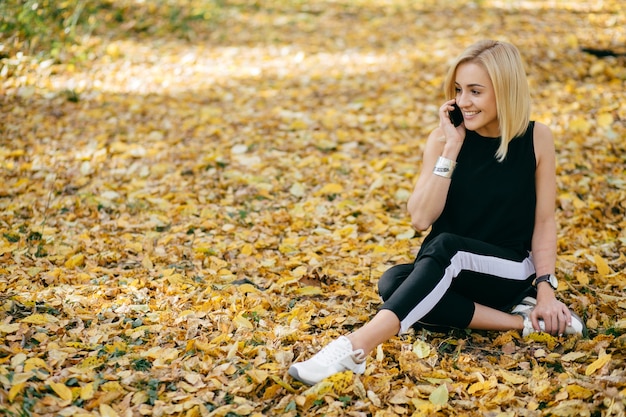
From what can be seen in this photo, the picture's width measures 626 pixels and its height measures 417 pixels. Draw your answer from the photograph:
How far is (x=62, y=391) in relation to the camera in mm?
2291

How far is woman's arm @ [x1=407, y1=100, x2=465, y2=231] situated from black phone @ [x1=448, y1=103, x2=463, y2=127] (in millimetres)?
18

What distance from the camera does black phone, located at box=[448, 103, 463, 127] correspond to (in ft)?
9.42

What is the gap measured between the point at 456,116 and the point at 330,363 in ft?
4.34

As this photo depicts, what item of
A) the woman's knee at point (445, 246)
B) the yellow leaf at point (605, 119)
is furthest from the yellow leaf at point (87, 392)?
the yellow leaf at point (605, 119)

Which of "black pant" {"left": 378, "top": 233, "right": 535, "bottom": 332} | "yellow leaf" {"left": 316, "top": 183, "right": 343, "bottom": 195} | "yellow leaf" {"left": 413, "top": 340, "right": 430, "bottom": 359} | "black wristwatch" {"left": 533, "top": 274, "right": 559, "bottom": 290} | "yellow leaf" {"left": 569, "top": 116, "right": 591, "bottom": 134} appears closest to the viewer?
"black pant" {"left": 378, "top": 233, "right": 535, "bottom": 332}

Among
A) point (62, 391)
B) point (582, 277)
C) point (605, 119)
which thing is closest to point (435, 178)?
point (582, 277)

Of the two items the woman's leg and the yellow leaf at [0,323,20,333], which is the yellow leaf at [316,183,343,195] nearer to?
the woman's leg

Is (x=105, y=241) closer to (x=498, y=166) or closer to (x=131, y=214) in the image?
(x=131, y=214)

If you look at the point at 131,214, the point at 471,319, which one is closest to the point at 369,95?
the point at 131,214

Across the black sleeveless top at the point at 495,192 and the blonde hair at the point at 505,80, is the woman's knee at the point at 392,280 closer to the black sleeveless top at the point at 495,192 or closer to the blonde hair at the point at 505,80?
the black sleeveless top at the point at 495,192

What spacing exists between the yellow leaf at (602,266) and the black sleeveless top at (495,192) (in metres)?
0.74

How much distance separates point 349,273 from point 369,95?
3.05 meters

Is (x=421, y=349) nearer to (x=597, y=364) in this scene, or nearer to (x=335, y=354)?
(x=335, y=354)

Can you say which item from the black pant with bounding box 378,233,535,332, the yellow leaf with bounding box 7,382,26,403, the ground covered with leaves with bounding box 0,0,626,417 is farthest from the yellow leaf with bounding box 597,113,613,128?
the yellow leaf with bounding box 7,382,26,403
